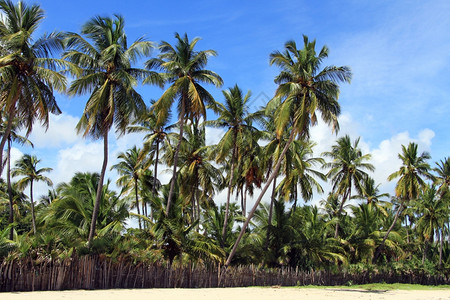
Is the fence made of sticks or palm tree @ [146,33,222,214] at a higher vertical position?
palm tree @ [146,33,222,214]

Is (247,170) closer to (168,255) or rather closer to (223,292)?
(168,255)

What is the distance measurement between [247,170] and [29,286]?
54.7ft

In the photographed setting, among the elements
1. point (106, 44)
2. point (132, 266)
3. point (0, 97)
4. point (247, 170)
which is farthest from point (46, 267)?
point (247, 170)

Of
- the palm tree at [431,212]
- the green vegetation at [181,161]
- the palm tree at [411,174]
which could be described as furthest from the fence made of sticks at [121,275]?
the palm tree at [431,212]

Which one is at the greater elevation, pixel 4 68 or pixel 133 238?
pixel 4 68

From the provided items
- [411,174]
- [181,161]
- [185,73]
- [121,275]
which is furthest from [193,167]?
[411,174]

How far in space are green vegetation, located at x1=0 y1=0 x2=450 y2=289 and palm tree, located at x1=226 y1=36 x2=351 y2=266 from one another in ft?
0.19

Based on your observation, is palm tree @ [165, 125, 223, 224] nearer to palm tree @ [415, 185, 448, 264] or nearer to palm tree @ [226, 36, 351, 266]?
palm tree @ [226, 36, 351, 266]

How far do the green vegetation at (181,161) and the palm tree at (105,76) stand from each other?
52mm

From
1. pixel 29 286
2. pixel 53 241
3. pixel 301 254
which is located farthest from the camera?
pixel 301 254

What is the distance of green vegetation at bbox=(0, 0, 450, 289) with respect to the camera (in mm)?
17422

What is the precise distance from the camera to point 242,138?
25.5 m

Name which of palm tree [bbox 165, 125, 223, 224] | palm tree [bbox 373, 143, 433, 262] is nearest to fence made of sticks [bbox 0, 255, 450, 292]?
palm tree [bbox 165, 125, 223, 224]

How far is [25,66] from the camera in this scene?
17109mm
